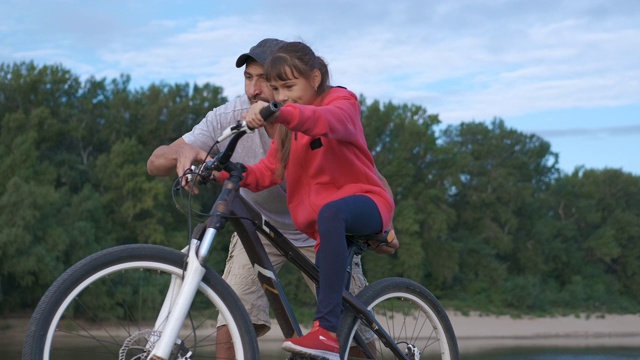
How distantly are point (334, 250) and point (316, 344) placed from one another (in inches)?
13.5

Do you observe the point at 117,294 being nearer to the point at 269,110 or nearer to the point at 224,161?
the point at 224,161

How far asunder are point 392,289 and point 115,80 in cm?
3669

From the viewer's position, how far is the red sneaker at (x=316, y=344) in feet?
10.8

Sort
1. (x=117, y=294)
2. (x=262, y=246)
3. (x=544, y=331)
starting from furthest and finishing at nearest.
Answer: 1. (x=544, y=331)
2. (x=262, y=246)
3. (x=117, y=294)

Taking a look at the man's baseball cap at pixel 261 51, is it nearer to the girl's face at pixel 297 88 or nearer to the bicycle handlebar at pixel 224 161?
the girl's face at pixel 297 88

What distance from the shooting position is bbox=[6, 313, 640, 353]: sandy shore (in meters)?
40.6

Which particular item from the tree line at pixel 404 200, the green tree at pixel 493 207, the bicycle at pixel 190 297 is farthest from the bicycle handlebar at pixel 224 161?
the green tree at pixel 493 207

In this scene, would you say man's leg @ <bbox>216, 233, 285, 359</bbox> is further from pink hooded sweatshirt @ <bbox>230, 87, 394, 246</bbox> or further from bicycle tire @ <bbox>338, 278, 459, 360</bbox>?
pink hooded sweatshirt @ <bbox>230, 87, 394, 246</bbox>

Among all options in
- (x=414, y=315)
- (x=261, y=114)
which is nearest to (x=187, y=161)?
(x=261, y=114)

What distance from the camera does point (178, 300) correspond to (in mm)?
2945

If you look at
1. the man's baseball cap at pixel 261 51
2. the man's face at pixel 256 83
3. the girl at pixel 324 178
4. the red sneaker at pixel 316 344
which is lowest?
the red sneaker at pixel 316 344

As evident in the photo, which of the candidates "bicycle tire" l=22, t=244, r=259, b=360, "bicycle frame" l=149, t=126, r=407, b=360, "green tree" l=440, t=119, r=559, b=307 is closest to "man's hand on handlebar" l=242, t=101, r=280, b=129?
"bicycle frame" l=149, t=126, r=407, b=360

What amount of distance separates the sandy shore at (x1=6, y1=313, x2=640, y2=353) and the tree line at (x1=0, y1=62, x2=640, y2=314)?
2.30ft

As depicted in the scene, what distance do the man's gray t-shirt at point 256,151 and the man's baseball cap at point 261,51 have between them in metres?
0.25
